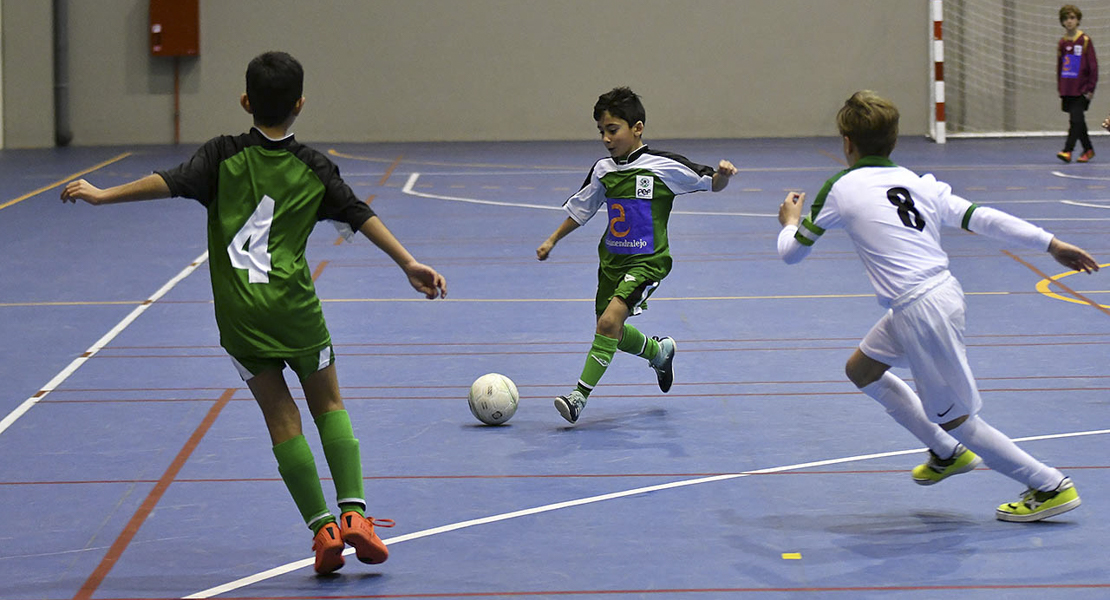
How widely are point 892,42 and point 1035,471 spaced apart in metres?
17.8

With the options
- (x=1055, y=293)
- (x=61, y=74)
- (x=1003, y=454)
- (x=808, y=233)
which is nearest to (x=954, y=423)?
(x=1003, y=454)

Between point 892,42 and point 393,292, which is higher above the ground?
point 892,42

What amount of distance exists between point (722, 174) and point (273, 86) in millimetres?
2616

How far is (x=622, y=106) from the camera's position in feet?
20.1

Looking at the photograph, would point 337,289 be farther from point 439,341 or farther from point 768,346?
point 768,346

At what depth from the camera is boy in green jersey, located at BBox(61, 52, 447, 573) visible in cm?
399

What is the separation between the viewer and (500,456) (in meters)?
5.51

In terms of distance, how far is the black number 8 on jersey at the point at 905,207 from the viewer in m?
4.41

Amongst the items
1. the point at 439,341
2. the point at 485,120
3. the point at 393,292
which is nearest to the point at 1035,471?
the point at 439,341

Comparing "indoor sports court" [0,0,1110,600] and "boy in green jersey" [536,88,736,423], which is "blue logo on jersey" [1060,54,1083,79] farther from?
"boy in green jersey" [536,88,736,423]

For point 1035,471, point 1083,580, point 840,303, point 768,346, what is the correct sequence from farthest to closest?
point 840,303 → point 768,346 → point 1035,471 → point 1083,580

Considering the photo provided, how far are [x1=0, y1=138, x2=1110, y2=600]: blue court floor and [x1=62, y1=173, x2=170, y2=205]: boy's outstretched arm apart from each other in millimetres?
1242

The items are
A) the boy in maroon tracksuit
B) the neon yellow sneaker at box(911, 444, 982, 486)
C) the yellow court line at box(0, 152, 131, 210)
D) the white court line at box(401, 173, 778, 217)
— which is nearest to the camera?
the neon yellow sneaker at box(911, 444, 982, 486)

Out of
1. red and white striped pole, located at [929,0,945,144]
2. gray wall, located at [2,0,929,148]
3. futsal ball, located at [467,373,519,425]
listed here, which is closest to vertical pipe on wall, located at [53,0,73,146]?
gray wall, located at [2,0,929,148]
